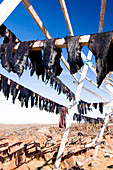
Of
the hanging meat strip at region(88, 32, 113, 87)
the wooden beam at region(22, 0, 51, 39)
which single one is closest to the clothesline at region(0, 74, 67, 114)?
the wooden beam at region(22, 0, 51, 39)

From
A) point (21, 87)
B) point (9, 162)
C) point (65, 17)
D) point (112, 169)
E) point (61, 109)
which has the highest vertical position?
point (65, 17)

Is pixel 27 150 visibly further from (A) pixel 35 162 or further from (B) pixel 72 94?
(B) pixel 72 94

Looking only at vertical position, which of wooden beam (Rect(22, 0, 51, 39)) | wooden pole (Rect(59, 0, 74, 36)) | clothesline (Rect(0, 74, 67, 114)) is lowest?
clothesline (Rect(0, 74, 67, 114))

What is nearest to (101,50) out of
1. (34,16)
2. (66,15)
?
(34,16)

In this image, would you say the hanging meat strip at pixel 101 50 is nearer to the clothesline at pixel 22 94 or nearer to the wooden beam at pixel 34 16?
the wooden beam at pixel 34 16

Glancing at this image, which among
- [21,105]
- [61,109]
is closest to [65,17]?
[21,105]

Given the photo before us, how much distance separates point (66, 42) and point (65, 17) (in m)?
2.04

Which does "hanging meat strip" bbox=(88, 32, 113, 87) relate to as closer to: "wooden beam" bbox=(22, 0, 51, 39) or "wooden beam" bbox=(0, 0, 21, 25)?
"wooden beam" bbox=(0, 0, 21, 25)

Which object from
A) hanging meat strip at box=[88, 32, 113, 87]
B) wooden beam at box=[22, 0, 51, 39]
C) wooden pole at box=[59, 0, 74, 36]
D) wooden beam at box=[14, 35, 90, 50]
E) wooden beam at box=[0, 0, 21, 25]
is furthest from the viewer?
wooden pole at box=[59, 0, 74, 36]

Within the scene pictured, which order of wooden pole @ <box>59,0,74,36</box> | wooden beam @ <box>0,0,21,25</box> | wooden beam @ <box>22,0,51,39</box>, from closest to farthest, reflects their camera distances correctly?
wooden beam @ <box>0,0,21,25</box>
wooden beam @ <box>22,0,51,39</box>
wooden pole @ <box>59,0,74,36</box>

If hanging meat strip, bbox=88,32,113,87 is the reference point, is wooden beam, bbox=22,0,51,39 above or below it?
above

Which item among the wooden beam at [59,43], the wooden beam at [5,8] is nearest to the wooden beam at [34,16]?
the wooden beam at [5,8]

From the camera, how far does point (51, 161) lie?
8664mm

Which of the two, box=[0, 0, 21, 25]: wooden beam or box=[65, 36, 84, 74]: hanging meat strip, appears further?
box=[0, 0, 21, 25]: wooden beam
